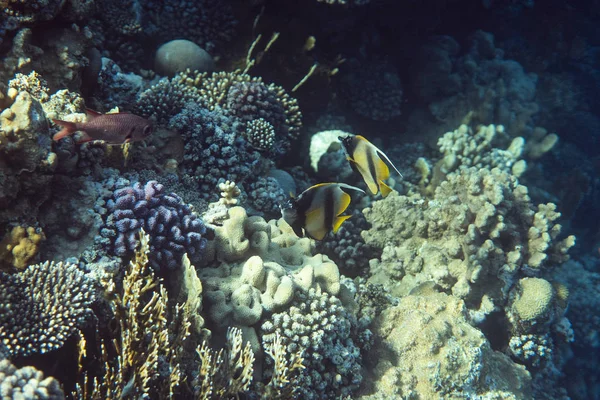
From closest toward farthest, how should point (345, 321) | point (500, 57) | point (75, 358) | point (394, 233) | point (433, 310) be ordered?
point (75, 358) < point (345, 321) < point (433, 310) < point (394, 233) < point (500, 57)

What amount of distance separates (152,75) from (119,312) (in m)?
4.52

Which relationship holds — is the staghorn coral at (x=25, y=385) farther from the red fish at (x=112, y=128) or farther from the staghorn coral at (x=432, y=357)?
the staghorn coral at (x=432, y=357)

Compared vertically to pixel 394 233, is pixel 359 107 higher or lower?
higher

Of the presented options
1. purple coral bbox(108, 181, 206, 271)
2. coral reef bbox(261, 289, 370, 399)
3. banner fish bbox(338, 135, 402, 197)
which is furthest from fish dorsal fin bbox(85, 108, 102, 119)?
coral reef bbox(261, 289, 370, 399)

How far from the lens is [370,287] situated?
462cm

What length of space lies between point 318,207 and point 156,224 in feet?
4.55

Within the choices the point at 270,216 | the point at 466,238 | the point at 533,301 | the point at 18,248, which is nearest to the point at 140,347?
the point at 18,248

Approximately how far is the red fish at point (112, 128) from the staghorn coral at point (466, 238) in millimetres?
3909

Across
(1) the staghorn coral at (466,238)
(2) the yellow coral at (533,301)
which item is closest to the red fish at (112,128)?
(1) the staghorn coral at (466,238)

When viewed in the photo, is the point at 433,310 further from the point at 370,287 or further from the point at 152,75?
the point at 152,75

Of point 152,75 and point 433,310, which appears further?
point 152,75

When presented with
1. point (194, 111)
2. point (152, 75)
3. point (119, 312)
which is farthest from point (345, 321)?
point (152, 75)

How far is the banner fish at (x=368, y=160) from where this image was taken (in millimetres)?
3277

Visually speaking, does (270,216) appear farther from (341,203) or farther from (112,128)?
(112,128)
